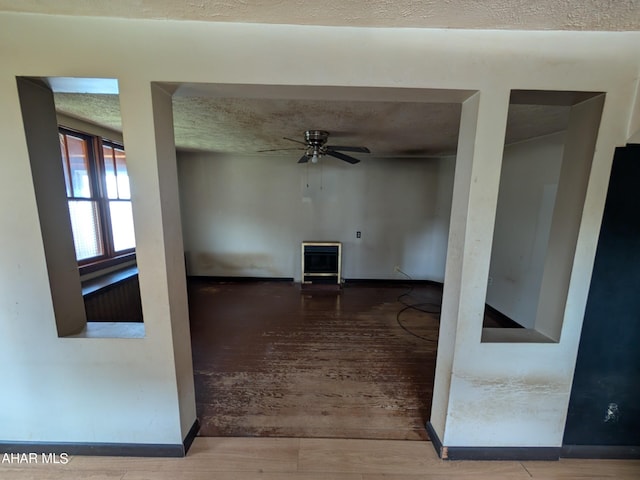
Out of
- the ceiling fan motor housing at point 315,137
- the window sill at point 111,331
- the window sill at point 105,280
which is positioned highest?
the ceiling fan motor housing at point 315,137

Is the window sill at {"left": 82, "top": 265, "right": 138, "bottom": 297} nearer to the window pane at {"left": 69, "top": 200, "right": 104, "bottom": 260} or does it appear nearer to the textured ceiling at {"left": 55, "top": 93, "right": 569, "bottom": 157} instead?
the window pane at {"left": 69, "top": 200, "right": 104, "bottom": 260}

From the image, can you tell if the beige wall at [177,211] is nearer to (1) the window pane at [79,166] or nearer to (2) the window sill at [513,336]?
(2) the window sill at [513,336]

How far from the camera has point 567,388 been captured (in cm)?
139

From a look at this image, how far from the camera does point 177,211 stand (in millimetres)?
1371

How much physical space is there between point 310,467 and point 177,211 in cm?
164

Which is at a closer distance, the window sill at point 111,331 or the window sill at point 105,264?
the window sill at point 111,331

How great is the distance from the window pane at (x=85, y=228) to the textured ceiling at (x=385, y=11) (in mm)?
2227

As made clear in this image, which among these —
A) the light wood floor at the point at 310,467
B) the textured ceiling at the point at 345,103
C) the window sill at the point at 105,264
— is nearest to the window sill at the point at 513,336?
the light wood floor at the point at 310,467

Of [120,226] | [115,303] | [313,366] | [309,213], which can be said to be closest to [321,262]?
[309,213]

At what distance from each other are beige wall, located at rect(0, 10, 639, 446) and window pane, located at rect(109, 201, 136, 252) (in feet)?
7.26

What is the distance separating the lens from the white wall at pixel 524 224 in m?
2.60

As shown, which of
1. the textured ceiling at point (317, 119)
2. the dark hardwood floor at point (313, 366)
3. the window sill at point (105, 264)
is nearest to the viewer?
the dark hardwood floor at point (313, 366)

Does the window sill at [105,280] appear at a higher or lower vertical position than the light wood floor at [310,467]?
higher

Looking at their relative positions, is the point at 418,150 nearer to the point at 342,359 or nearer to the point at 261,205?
the point at 261,205
